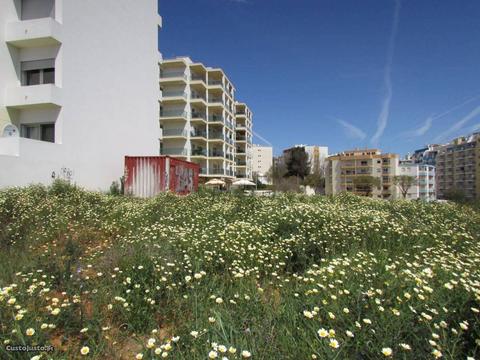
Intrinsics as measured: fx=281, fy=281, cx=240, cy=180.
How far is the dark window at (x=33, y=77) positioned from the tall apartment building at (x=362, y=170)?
8494 centimetres

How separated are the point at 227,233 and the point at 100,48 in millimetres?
19361

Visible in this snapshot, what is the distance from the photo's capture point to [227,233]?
536cm

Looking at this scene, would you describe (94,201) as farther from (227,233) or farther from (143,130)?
(143,130)

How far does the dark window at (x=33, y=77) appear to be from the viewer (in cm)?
1627

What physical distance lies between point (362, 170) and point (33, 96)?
3847 inches

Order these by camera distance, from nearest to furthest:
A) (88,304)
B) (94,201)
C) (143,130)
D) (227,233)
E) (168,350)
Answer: (168,350) → (88,304) → (227,233) → (94,201) → (143,130)

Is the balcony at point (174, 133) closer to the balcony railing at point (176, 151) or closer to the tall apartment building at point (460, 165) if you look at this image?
the balcony railing at point (176, 151)

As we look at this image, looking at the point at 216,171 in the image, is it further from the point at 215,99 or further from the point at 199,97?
the point at 215,99

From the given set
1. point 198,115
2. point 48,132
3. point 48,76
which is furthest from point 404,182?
point 48,76

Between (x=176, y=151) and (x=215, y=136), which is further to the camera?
(x=215, y=136)

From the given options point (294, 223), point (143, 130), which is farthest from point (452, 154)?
point (294, 223)

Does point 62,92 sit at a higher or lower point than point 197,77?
lower

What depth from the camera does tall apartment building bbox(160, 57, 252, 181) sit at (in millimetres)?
46750

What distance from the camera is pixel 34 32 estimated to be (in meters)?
15.3
